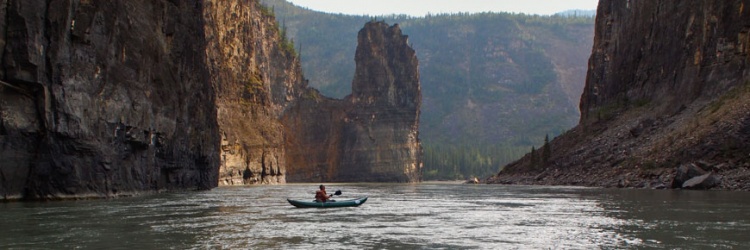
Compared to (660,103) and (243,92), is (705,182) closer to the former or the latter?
(660,103)

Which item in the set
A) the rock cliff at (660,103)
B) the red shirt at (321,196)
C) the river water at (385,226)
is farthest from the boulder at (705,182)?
the red shirt at (321,196)

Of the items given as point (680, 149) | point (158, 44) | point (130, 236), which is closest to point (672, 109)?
point (680, 149)

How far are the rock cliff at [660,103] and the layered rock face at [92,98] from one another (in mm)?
42938

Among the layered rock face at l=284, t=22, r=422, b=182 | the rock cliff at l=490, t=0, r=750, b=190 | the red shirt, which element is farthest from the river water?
the layered rock face at l=284, t=22, r=422, b=182

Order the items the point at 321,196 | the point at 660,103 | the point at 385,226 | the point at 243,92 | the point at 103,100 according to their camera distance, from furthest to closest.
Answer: the point at 243,92 → the point at 660,103 → the point at 103,100 → the point at 321,196 → the point at 385,226

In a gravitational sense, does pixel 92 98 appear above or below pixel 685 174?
above

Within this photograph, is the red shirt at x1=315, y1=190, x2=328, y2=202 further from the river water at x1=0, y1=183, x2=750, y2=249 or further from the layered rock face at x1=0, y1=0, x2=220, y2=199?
the layered rock face at x1=0, y1=0, x2=220, y2=199

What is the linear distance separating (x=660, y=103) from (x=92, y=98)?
69404mm

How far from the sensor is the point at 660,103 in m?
97.1

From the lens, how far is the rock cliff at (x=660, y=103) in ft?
232

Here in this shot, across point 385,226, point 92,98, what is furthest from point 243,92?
point 385,226

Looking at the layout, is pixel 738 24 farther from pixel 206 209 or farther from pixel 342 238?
pixel 342 238

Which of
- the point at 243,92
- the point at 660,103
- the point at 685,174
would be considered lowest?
the point at 685,174

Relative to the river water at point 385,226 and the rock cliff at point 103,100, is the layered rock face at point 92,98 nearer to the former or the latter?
the rock cliff at point 103,100
